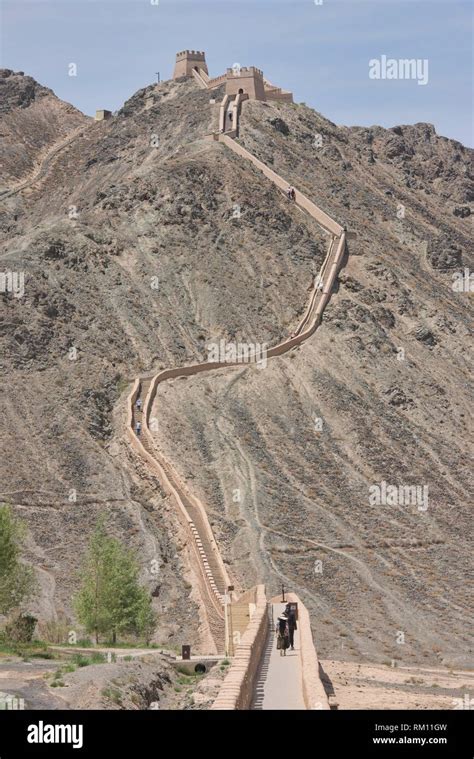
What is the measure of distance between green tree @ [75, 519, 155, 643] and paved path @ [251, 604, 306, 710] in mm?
5971

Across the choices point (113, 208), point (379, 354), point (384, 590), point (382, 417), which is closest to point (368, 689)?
point (384, 590)

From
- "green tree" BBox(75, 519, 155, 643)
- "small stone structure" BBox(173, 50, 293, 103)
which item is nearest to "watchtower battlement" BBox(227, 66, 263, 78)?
"small stone structure" BBox(173, 50, 293, 103)

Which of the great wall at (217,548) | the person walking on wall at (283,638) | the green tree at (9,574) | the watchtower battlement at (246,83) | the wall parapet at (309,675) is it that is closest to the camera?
the wall parapet at (309,675)

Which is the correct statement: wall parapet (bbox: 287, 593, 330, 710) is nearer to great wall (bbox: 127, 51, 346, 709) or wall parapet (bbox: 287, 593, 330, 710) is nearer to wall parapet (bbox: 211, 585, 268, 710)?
great wall (bbox: 127, 51, 346, 709)

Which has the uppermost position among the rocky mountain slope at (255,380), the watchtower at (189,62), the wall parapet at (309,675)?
the watchtower at (189,62)

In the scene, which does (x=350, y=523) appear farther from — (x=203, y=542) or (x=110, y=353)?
(x=110, y=353)

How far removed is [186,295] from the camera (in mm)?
57562

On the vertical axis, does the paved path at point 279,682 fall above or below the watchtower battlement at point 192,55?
below

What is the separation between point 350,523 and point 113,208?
79.7ft

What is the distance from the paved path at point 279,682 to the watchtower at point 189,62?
63080 millimetres

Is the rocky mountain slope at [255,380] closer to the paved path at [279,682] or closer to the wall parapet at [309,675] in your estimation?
the wall parapet at [309,675]

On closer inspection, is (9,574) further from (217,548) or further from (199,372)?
(199,372)

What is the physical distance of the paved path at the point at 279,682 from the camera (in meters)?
20.0

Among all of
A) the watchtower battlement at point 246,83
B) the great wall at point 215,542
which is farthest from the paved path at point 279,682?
the watchtower battlement at point 246,83
